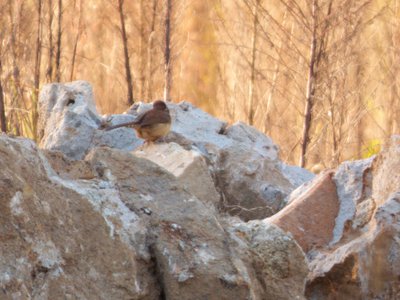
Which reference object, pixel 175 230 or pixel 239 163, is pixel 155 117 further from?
pixel 175 230

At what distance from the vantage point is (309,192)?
4.66 m

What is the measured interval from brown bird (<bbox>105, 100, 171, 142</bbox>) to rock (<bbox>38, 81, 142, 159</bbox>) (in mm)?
111

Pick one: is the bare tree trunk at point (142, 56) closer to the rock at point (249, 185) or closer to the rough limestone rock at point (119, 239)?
the rock at point (249, 185)

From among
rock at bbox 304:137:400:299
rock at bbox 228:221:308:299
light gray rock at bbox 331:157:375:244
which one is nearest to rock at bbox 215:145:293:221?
light gray rock at bbox 331:157:375:244

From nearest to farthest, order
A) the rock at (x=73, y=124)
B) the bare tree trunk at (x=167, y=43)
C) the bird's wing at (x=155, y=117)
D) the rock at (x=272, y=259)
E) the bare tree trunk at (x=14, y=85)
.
→ the rock at (x=272, y=259) < the rock at (x=73, y=124) < the bird's wing at (x=155, y=117) < the bare tree trunk at (x=14, y=85) < the bare tree trunk at (x=167, y=43)

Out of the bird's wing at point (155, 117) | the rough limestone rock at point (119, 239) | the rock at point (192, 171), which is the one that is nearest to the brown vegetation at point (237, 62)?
the bird's wing at point (155, 117)

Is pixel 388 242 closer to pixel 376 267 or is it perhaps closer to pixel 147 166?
pixel 376 267

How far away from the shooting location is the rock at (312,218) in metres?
4.40

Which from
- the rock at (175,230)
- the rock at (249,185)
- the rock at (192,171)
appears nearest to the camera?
the rock at (175,230)

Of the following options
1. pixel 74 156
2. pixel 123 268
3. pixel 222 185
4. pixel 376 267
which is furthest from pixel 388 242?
pixel 74 156

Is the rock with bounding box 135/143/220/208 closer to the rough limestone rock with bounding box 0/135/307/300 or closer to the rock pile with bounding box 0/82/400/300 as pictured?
the rock pile with bounding box 0/82/400/300

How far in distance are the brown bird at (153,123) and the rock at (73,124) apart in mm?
111

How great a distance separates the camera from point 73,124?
18.5 feet

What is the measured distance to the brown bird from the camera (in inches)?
219
